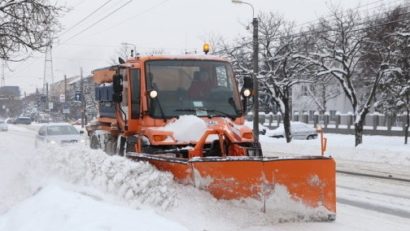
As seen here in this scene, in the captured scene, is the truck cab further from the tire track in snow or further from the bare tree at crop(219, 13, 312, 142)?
the bare tree at crop(219, 13, 312, 142)

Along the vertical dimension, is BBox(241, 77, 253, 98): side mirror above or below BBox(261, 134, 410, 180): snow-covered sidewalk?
above

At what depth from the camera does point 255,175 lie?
715cm

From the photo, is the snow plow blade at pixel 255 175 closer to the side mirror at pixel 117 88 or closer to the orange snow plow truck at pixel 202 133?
the orange snow plow truck at pixel 202 133

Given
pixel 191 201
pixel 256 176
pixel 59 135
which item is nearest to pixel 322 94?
pixel 59 135

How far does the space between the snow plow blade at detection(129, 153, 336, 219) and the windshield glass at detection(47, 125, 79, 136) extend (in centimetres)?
1857

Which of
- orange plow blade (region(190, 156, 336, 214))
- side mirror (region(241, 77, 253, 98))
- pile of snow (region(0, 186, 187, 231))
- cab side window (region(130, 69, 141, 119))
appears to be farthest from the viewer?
side mirror (region(241, 77, 253, 98))

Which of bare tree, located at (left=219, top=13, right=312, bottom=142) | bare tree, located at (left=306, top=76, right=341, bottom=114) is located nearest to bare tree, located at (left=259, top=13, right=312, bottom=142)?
bare tree, located at (left=219, top=13, right=312, bottom=142)

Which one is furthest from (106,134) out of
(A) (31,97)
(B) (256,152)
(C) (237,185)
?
(A) (31,97)

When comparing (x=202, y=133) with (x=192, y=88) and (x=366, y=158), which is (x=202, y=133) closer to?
(x=192, y=88)

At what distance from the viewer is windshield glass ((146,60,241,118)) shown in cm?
907

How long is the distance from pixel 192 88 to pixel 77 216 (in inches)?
145

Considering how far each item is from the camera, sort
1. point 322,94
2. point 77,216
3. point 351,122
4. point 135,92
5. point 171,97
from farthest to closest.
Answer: point 322,94 < point 351,122 < point 135,92 < point 171,97 < point 77,216

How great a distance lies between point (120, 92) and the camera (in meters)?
9.32

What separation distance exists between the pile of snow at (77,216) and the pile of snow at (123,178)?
27 cm
